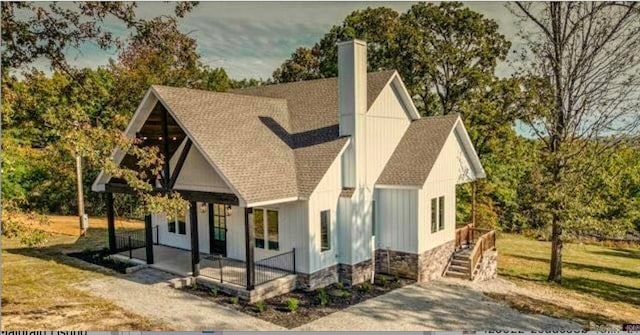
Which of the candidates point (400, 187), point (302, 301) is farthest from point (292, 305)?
point (400, 187)

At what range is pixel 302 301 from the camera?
9570mm

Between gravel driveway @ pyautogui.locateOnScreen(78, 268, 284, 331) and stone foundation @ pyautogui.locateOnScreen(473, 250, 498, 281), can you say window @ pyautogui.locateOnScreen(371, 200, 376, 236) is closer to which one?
stone foundation @ pyautogui.locateOnScreen(473, 250, 498, 281)

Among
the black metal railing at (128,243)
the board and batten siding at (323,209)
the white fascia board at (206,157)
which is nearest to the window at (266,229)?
the board and batten siding at (323,209)

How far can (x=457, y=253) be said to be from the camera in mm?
13445

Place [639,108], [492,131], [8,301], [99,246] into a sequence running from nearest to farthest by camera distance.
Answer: [8,301]
[639,108]
[99,246]
[492,131]

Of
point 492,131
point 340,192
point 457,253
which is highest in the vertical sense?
point 492,131

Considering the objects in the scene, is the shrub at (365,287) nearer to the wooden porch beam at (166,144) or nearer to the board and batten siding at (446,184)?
the board and batten siding at (446,184)

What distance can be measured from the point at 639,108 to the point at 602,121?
0.95 meters

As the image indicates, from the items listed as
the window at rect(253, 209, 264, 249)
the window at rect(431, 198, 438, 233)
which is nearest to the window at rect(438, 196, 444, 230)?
the window at rect(431, 198, 438, 233)

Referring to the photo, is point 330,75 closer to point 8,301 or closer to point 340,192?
point 340,192

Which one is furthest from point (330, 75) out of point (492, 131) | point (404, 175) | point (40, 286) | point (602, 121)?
point (40, 286)

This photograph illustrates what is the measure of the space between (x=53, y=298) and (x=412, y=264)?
849 cm

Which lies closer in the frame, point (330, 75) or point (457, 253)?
point (457, 253)

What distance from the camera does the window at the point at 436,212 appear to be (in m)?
12.3
